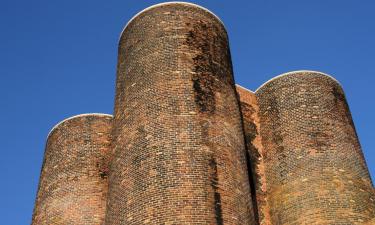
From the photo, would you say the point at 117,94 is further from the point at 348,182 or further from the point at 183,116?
the point at 348,182

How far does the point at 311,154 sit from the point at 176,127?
5.47 metres

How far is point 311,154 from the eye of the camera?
A: 18.5 m

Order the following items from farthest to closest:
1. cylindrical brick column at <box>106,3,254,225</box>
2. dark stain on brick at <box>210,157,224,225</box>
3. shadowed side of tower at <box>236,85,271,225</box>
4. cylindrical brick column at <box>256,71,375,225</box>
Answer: shadowed side of tower at <box>236,85,271,225</box>
cylindrical brick column at <box>256,71,375,225</box>
cylindrical brick column at <box>106,3,254,225</box>
dark stain on brick at <box>210,157,224,225</box>

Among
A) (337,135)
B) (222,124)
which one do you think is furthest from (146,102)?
(337,135)

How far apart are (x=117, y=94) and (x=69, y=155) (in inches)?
143

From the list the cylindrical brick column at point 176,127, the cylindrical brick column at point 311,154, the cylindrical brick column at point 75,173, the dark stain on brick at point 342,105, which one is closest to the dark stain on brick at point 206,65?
the cylindrical brick column at point 176,127

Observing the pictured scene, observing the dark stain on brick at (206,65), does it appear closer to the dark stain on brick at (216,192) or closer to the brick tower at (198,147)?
the brick tower at (198,147)

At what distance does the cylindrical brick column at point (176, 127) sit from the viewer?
14648 millimetres

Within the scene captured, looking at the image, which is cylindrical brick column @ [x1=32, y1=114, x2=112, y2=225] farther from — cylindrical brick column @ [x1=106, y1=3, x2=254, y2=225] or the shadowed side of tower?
the shadowed side of tower

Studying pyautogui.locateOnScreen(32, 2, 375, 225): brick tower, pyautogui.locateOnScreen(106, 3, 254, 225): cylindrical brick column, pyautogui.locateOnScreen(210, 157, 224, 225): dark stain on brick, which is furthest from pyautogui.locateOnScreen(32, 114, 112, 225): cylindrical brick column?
pyautogui.locateOnScreen(210, 157, 224, 225): dark stain on brick

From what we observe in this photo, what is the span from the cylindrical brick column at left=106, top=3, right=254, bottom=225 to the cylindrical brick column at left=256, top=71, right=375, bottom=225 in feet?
7.44

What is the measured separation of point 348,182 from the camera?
58.6 ft

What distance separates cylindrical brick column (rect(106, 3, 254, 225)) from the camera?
14.6 metres

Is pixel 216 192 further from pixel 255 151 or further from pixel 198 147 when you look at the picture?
pixel 255 151
